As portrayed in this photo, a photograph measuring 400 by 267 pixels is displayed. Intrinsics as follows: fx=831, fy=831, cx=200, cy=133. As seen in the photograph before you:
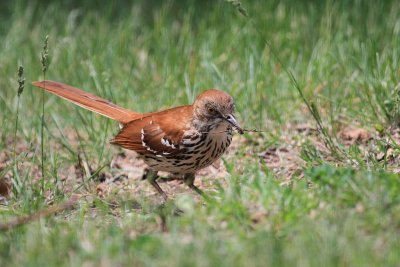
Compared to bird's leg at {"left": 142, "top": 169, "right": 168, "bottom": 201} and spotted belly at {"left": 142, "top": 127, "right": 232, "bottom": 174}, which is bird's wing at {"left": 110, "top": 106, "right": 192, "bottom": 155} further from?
bird's leg at {"left": 142, "top": 169, "right": 168, "bottom": 201}

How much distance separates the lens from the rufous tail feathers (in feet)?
19.7

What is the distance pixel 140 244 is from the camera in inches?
152

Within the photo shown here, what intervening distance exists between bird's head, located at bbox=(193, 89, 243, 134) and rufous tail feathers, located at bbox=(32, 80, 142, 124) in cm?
80

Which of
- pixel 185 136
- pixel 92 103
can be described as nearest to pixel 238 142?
pixel 185 136

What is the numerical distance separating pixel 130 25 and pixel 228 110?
9.79ft

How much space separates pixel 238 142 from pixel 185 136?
1.00 m

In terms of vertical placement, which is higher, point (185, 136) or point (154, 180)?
point (185, 136)

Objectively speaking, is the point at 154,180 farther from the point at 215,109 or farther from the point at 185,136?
the point at 215,109

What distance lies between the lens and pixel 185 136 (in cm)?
542

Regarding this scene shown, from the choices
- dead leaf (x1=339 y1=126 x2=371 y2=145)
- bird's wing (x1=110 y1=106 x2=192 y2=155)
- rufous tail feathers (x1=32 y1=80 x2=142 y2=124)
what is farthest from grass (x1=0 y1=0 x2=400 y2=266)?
bird's wing (x1=110 y1=106 x2=192 y2=155)

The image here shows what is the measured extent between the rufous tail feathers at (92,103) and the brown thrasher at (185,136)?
0.12m

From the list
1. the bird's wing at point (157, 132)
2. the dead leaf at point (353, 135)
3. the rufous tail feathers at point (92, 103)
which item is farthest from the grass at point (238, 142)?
the bird's wing at point (157, 132)

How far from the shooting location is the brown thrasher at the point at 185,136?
533cm

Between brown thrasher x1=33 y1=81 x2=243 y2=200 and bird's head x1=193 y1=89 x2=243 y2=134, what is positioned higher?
bird's head x1=193 y1=89 x2=243 y2=134
